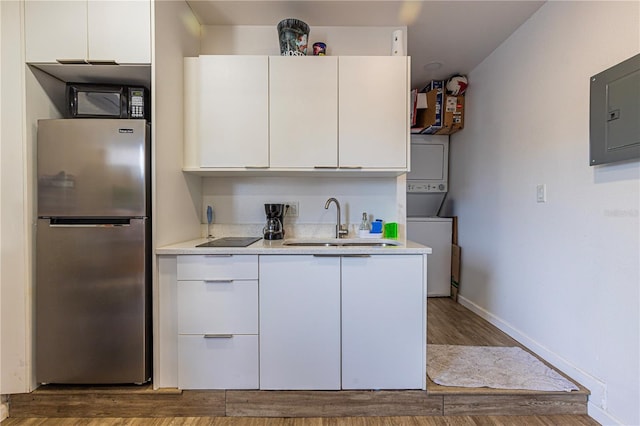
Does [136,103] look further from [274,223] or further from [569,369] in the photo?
[569,369]

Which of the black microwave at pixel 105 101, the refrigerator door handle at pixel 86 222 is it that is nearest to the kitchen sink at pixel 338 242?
the refrigerator door handle at pixel 86 222

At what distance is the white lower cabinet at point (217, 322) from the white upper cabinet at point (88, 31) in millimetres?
1137

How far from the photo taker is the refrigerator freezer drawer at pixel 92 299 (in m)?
1.50

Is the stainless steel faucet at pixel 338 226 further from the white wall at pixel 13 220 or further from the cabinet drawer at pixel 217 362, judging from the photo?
the white wall at pixel 13 220

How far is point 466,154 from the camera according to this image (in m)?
3.00

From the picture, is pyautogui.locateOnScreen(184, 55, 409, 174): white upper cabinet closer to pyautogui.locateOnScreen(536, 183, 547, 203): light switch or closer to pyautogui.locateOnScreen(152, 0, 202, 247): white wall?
pyautogui.locateOnScreen(152, 0, 202, 247): white wall

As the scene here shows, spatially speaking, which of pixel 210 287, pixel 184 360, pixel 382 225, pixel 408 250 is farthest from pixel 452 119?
pixel 184 360

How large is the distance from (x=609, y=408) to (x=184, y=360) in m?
2.18

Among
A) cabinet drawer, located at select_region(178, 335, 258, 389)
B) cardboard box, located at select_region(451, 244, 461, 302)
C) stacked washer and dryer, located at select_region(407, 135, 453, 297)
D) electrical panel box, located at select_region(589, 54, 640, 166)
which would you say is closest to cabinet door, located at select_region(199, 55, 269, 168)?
cabinet drawer, located at select_region(178, 335, 258, 389)

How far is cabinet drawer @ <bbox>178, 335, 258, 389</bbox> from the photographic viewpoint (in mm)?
1553

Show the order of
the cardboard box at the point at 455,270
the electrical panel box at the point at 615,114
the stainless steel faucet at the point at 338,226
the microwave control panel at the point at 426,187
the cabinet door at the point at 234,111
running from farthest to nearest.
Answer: the microwave control panel at the point at 426,187 < the cardboard box at the point at 455,270 < the stainless steel faucet at the point at 338,226 < the cabinet door at the point at 234,111 < the electrical panel box at the point at 615,114

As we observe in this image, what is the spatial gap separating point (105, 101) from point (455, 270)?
10.8 ft

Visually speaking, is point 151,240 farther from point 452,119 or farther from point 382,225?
point 452,119

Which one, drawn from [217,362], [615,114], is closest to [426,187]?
[615,114]
